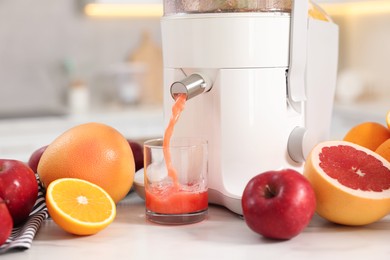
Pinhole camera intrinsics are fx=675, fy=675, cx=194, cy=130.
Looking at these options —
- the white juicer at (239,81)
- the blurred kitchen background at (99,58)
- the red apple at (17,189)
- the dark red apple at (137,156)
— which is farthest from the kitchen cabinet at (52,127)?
the red apple at (17,189)

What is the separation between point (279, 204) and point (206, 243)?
0.10 m

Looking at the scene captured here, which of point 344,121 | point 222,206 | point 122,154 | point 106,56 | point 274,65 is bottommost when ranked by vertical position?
point 344,121

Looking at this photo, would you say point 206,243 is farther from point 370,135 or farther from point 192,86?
point 370,135

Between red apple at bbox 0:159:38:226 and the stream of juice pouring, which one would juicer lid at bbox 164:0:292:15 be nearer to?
the stream of juice pouring

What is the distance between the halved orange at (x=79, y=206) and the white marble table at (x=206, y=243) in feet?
0.07

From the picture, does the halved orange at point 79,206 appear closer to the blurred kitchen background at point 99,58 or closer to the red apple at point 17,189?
the red apple at point 17,189

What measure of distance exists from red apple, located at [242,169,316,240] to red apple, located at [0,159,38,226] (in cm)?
29

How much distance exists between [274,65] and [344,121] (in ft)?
7.99

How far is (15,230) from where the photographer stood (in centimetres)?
89

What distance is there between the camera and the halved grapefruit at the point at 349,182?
862 millimetres

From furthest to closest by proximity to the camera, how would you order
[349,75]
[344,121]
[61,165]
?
[349,75] → [344,121] → [61,165]

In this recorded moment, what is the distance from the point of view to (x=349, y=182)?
887 millimetres

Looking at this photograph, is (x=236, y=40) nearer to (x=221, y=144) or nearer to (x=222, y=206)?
(x=221, y=144)

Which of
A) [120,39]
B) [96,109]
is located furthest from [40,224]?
[120,39]
